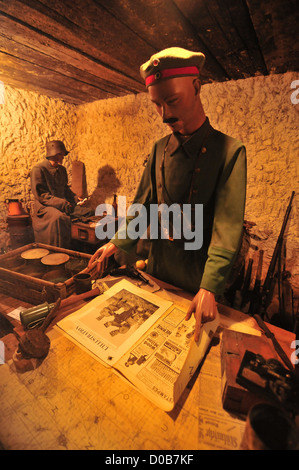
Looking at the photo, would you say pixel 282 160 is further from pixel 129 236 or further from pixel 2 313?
pixel 2 313

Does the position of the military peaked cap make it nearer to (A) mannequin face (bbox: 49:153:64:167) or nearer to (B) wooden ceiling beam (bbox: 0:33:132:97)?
(B) wooden ceiling beam (bbox: 0:33:132:97)

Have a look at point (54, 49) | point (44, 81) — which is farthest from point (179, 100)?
point (44, 81)

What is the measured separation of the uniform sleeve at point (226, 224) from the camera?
90cm

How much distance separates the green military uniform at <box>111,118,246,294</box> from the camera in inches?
36.9

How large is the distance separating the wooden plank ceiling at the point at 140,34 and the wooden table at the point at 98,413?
191cm

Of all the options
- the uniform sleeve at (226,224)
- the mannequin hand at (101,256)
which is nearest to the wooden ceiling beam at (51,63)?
the mannequin hand at (101,256)

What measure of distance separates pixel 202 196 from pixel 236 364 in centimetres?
75

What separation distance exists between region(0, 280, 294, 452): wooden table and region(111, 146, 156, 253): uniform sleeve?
62 cm

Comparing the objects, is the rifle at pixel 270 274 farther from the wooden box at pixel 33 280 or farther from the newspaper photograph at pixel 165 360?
the wooden box at pixel 33 280

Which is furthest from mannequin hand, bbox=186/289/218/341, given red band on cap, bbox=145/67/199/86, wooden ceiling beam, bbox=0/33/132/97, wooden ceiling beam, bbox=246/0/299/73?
wooden ceiling beam, bbox=0/33/132/97

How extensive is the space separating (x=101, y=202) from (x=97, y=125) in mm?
1475

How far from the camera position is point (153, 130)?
3.33m

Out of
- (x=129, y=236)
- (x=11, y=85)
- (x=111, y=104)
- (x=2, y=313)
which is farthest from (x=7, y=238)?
(x=129, y=236)

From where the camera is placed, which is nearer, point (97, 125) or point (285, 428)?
point (285, 428)
